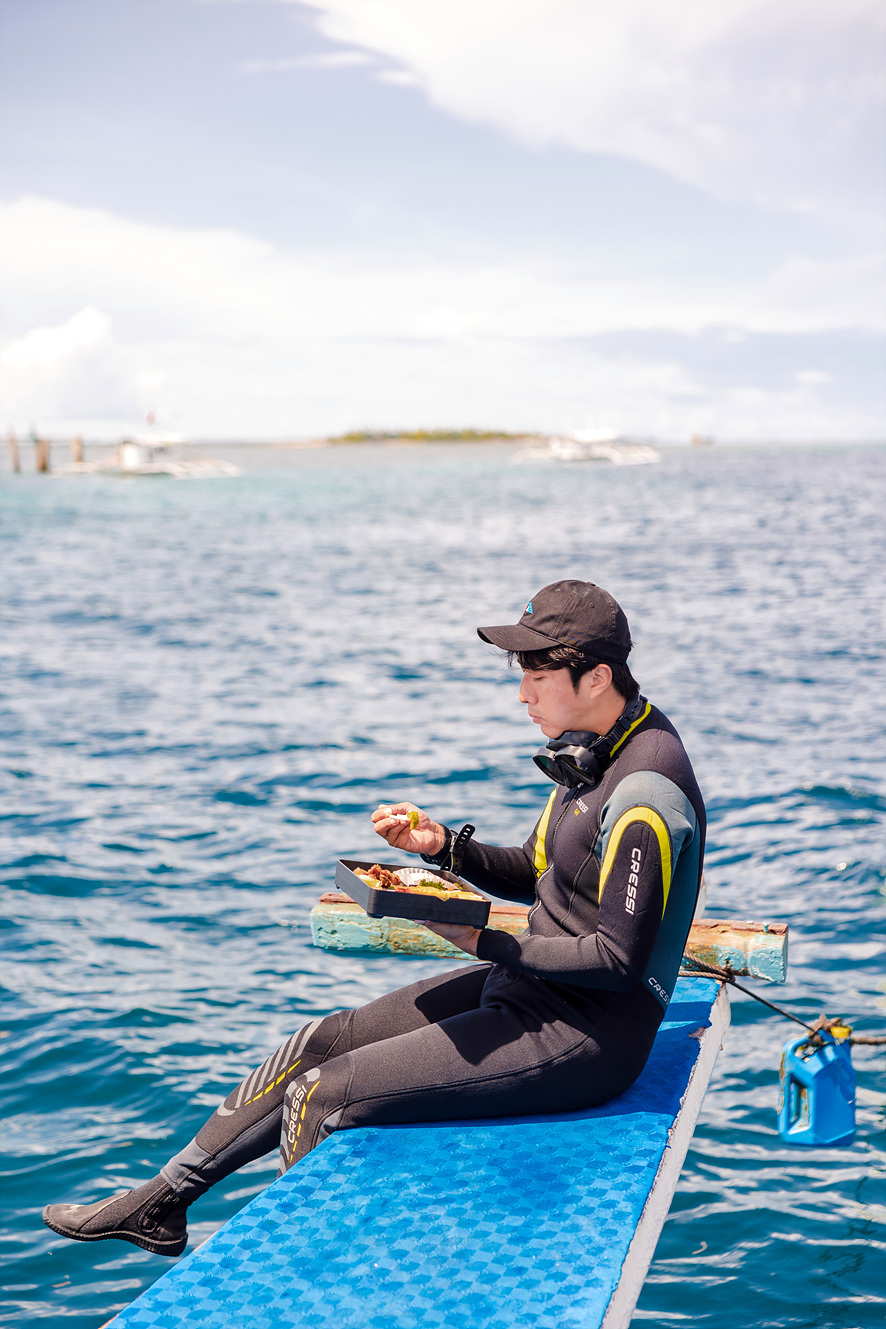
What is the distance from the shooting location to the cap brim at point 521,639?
3.70m

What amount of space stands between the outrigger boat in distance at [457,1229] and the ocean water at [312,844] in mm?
1575

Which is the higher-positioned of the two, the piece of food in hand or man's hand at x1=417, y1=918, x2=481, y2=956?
the piece of food in hand

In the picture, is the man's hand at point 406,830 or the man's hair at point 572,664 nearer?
the man's hair at point 572,664

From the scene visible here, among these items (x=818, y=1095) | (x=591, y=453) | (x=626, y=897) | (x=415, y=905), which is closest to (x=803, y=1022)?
(x=818, y=1095)

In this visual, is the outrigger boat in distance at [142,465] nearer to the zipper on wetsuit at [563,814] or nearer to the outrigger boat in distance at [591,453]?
the outrigger boat in distance at [591,453]

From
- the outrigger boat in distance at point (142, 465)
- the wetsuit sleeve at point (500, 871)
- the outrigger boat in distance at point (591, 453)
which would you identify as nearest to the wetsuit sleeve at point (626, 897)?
the wetsuit sleeve at point (500, 871)

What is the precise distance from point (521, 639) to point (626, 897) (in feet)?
2.85

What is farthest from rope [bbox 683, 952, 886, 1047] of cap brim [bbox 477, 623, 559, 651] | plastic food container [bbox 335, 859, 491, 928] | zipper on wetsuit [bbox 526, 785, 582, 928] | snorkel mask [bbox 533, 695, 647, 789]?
cap brim [bbox 477, 623, 559, 651]

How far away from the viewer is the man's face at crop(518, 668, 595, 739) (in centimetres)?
378

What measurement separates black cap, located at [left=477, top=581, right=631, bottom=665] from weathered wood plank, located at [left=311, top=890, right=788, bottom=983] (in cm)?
164

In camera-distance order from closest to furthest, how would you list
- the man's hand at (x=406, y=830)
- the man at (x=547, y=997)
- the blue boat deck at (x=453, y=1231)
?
1. the blue boat deck at (x=453, y=1231)
2. the man at (x=547, y=997)
3. the man's hand at (x=406, y=830)

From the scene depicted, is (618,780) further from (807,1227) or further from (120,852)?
(120,852)

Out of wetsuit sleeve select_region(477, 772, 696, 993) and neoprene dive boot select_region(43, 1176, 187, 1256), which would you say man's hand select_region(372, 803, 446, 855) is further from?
neoprene dive boot select_region(43, 1176, 187, 1256)

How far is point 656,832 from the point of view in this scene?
11.4 ft
